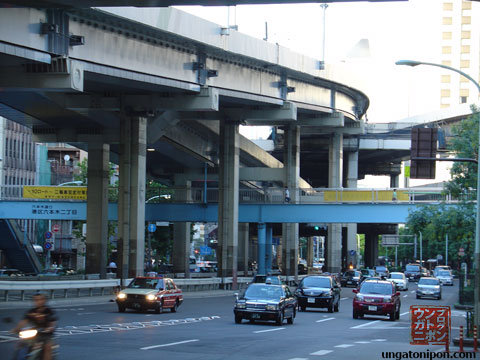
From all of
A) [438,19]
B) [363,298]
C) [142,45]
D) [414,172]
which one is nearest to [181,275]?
[142,45]

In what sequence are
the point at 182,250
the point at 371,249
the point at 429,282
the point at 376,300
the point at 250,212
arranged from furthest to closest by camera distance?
the point at 371,249 < the point at 182,250 < the point at 250,212 < the point at 429,282 < the point at 376,300

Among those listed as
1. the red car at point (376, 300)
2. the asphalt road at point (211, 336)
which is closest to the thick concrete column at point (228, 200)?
the asphalt road at point (211, 336)

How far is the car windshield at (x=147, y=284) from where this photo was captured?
3659cm

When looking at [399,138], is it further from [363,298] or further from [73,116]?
[363,298]

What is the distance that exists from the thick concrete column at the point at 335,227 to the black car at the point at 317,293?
125ft

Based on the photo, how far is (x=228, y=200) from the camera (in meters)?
63.7

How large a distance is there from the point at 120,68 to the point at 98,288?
13.0 metres

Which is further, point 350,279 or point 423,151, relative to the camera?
point 350,279

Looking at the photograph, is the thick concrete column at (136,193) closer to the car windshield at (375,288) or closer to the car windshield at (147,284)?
the car windshield at (147,284)

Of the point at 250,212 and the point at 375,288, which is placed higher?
the point at 250,212

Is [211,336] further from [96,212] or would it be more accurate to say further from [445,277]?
[445,277]

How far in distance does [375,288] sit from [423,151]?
29.4 feet

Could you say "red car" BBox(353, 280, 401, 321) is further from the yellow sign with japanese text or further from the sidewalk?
the yellow sign with japanese text


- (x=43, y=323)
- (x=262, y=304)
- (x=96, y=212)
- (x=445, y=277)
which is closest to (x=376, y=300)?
(x=262, y=304)
